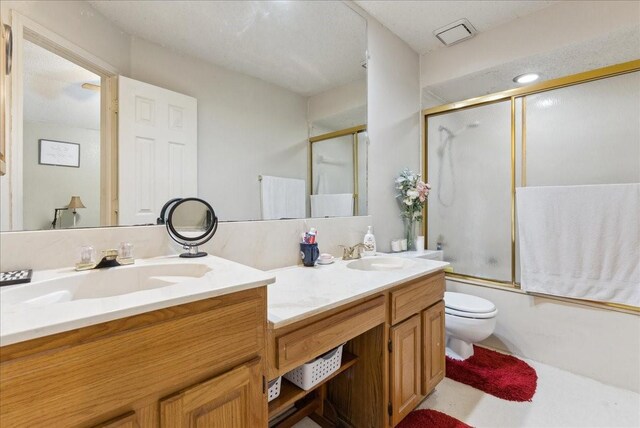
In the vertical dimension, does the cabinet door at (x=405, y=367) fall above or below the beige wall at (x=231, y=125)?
below

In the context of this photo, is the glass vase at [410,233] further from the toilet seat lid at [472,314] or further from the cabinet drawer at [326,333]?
the cabinet drawer at [326,333]

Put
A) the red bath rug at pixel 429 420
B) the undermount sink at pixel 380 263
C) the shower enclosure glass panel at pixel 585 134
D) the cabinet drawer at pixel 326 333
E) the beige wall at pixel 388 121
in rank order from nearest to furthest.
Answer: the cabinet drawer at pixel 326 333 → the red bath rug at pixel 429 420 → the undermount sink at pixel 380 263 → the shower enclosure glass panel at pixel 585 134 → the beige wall at pixel 388 121

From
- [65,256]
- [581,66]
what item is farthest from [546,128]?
[65,256]

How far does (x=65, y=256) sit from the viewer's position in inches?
37.0

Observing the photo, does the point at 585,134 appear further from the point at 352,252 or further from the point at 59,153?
the point at 59,153

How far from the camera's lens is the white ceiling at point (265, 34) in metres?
1.18

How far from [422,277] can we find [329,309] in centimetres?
66

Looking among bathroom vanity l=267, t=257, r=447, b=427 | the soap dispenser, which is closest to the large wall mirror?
the soap dispenser

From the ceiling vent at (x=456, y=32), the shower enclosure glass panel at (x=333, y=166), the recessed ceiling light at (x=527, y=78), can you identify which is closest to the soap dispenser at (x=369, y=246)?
the shower enclosure glass panel at (x=333, y=166)

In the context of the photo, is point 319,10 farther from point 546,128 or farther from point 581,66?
point 581,66

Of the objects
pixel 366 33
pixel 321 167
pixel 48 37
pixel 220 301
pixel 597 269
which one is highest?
pixel 366 33

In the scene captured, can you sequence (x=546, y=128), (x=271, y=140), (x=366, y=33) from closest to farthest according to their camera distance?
1. (x=271, y=140)
2. (x=366, y=33)
3. (x=546, y=128)

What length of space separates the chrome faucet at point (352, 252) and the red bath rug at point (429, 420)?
84 centimetres

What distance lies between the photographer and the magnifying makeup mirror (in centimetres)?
113
